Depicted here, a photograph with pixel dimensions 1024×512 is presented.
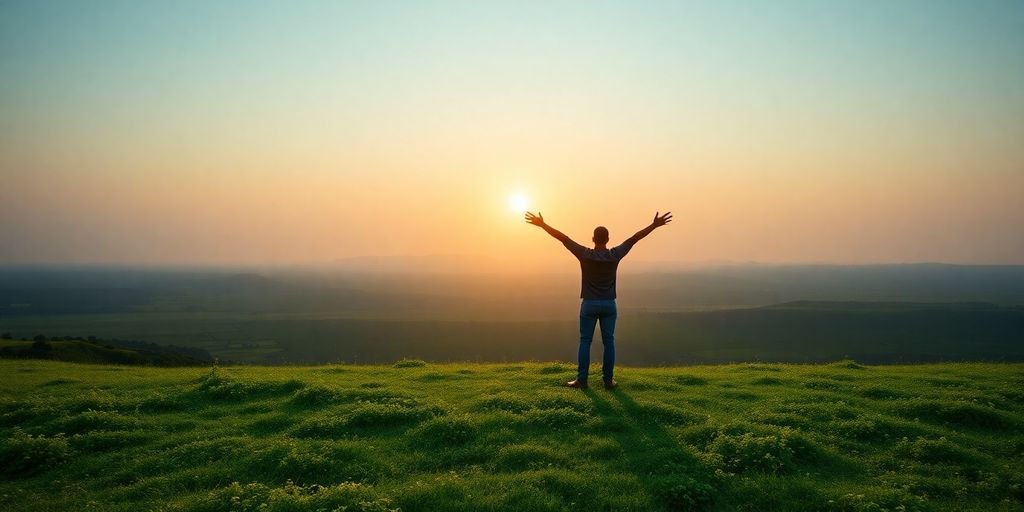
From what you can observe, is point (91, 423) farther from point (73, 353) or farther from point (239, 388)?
point (73, 353)

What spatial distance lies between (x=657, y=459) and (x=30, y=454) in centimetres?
1318

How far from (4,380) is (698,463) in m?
25.0

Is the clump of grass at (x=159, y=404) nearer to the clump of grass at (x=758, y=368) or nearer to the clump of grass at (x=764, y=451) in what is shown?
the clump of grass at (x=764, y=451)

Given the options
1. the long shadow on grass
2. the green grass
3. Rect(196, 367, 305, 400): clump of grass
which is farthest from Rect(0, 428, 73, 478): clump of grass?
the long shadow on grass

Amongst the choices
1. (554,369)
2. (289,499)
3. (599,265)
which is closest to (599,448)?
(599,265)

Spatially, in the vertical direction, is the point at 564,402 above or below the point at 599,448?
above

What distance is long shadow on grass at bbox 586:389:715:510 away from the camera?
8.64m

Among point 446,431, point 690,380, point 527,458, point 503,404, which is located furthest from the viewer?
point 690,380

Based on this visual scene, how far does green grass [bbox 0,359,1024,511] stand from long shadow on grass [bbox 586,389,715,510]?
0.11 feet

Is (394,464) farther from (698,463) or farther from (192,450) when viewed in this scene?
(698,463)

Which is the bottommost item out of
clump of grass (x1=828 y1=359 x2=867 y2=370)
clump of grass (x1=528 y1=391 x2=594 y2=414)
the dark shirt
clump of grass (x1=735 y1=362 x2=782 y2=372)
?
clump of grass (x1=735 y1=362 x2=782 y2=372)

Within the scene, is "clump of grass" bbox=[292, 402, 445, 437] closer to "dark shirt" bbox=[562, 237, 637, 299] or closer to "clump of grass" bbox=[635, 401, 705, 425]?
"clump of grass" bbox=[635, 401, 705, 425]

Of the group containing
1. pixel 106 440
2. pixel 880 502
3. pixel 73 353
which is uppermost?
pixel 880 502

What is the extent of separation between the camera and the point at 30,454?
10.8 metres
